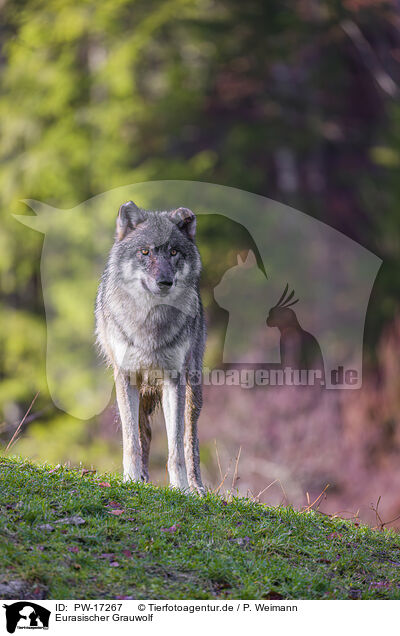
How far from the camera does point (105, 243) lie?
20.9m

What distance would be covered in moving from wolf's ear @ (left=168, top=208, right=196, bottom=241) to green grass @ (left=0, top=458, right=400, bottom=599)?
2358 millimetres

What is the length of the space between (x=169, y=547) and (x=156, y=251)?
269 centimetres

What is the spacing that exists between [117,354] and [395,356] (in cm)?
1208

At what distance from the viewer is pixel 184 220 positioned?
730 cm

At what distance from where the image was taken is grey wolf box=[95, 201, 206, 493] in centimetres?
→ 699

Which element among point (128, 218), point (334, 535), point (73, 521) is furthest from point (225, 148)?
point (73, 521)

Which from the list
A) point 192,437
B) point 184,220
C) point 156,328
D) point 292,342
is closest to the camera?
point 156,328

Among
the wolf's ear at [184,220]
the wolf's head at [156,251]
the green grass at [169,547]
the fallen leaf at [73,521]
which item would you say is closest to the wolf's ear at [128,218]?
the wolf's head at [156,251]

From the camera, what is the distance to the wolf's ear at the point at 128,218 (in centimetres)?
731

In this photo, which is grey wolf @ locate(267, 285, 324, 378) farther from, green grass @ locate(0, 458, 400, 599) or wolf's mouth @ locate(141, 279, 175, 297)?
green grass @ locate(0, 458, 400, 599)

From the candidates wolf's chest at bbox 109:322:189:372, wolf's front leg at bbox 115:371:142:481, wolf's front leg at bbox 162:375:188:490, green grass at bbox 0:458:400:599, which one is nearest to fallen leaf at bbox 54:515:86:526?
green grass at bbox 0:458:400:599

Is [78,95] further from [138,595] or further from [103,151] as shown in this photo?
[138,595]
